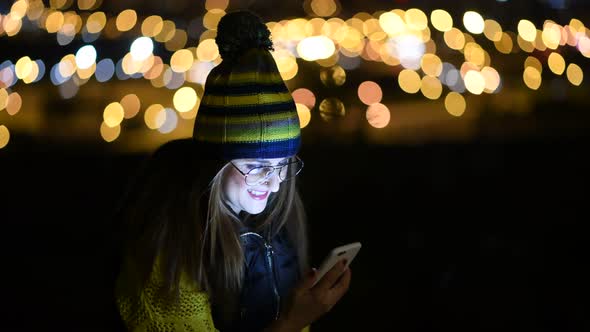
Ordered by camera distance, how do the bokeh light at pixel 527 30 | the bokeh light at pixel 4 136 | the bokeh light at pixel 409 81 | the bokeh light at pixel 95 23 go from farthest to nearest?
the bokeh light at pixel 409 81 < the bokeh light at pixel 4 136 < the bokeh light at pixel 95 23 < the bokeh light at pixel 527 30

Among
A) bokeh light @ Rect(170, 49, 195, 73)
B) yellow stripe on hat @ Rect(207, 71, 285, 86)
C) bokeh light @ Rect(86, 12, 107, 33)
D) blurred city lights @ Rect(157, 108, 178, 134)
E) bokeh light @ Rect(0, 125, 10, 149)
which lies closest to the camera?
yellow stripe on hat @ Rect(207, 71, 285, 86)

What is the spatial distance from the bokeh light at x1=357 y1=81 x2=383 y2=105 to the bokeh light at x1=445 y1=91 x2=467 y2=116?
1.81 feet

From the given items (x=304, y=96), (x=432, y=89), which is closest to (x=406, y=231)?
(x=304, y=96)

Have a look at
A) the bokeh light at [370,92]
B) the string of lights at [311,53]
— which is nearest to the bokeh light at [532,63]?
the string of lights at [311,53]

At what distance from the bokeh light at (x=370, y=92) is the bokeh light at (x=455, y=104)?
553mm

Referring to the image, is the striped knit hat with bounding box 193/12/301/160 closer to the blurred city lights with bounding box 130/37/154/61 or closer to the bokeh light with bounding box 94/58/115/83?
the blurred city lights with bounding box 130/37/154/61

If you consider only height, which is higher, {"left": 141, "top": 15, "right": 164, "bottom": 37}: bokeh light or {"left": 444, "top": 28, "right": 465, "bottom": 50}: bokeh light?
{"left": 141, "top": 15, "right": 164, "bottom": 37}: bokeh light

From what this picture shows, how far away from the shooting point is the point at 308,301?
1.95 metres

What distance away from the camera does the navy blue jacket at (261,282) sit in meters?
2.07

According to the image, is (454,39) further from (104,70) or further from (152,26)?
(104,70)

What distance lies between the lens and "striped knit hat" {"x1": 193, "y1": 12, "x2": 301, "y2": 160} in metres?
1.91

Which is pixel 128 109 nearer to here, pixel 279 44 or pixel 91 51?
pixel 91 51

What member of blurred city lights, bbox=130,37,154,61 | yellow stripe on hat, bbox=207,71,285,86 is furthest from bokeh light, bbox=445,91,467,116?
yellow stripe on hat, bbox=207,71,285,86

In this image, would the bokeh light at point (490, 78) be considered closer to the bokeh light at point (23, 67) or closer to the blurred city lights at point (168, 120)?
the blurred city lights at point (168, 120)
